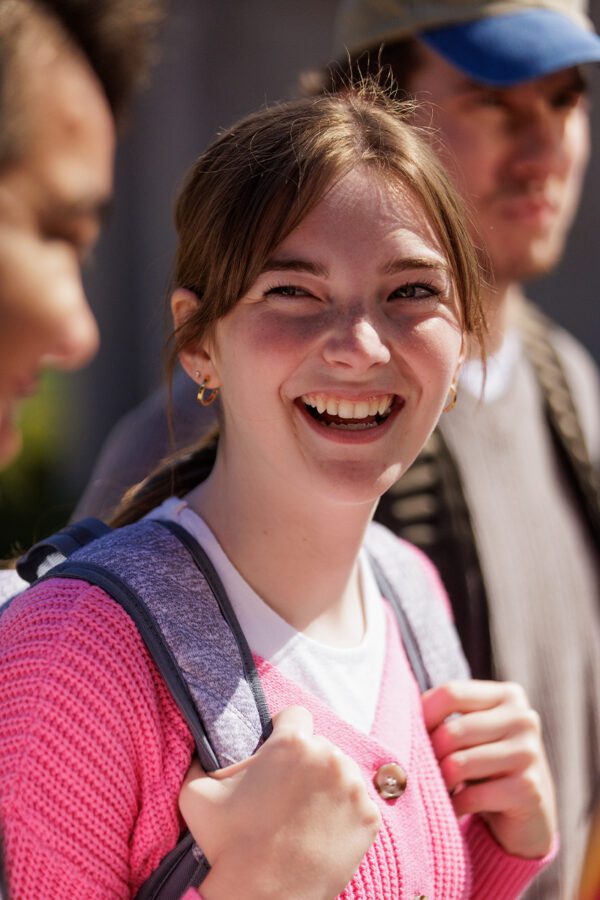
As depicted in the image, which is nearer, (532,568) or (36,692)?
(36,692)

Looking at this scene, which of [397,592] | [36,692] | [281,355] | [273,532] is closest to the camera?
[36,692]

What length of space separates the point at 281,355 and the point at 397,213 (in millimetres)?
239

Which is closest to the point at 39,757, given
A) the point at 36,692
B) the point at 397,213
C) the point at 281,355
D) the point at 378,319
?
the point at 36,692

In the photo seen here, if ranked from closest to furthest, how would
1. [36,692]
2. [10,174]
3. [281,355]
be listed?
[10,174] < [36,692] < [281,355]

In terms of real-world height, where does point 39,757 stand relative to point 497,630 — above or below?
above

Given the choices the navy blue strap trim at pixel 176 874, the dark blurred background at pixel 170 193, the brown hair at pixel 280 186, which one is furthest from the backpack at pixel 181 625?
the dark blurred background at pixel 170 193

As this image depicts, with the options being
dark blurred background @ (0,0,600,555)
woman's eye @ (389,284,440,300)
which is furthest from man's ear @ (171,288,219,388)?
dark blurred background @ (0,0,600,555)

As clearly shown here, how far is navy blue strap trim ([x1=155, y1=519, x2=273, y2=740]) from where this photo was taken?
1.44 m

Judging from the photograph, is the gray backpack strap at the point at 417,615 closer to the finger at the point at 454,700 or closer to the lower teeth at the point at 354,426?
the finger at the point at 454,700

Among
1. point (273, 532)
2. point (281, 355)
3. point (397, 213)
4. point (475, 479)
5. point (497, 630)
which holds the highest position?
point (397, 213)

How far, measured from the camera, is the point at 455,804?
1.66 m

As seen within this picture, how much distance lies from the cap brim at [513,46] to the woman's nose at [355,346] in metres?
1.22

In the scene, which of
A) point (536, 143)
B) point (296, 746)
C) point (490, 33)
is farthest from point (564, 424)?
point (296, 746)

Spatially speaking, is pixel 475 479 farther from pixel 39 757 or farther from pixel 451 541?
pixel 39 757
